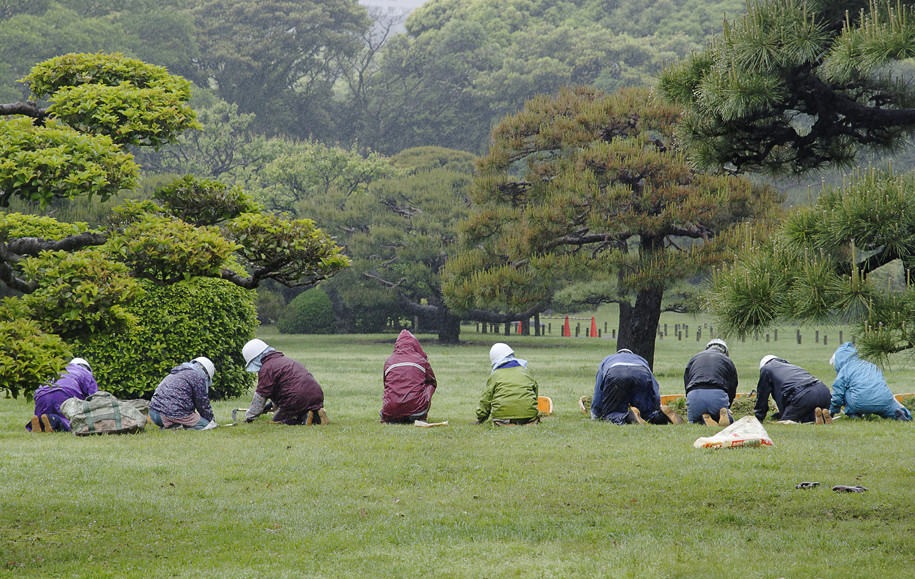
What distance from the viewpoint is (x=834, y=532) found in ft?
18.2

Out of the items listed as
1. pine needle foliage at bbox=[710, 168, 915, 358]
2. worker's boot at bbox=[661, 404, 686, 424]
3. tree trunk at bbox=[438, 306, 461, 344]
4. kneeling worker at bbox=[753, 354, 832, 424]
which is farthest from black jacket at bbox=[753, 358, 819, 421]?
tree trunk at bbox=[438, 306, 461, 344]

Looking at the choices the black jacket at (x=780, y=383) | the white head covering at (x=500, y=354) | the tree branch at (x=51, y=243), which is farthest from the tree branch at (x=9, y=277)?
the black jacket at (x=780, y=383)

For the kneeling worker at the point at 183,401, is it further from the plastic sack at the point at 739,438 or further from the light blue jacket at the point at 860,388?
the light blue jacket at the point at 860,388

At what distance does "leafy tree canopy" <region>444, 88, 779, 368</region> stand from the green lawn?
6.54 meters

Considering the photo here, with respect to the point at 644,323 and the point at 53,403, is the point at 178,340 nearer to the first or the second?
the point at 53,403

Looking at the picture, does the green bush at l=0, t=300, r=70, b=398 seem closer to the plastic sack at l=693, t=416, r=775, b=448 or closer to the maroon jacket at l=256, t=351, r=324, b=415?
the maroon jacket at l=256, t=351, r=324, b=415

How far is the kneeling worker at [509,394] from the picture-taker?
10266 millimetres

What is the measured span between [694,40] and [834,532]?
48756mm

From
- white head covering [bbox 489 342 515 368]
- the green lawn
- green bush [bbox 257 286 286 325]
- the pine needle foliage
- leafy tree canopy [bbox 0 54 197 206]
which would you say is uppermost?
leafy tree canopy [bbox 0 54 197 206]

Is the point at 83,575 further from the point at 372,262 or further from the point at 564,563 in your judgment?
the point at 372,262

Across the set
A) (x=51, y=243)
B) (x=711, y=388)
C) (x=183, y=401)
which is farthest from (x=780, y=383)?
(x=51, y=243)

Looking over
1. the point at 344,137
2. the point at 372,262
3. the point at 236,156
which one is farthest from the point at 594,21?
the point at 372,262

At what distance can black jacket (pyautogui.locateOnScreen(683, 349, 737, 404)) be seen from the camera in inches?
400

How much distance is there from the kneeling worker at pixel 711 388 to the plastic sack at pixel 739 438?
1.46 meters
